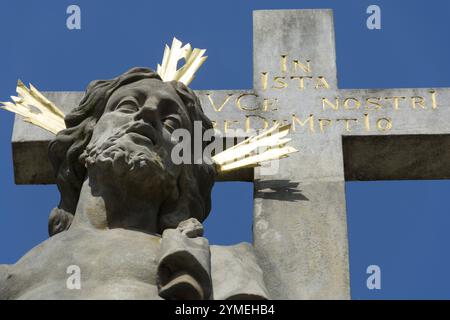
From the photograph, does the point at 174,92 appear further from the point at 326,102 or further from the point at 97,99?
the point at 326,102

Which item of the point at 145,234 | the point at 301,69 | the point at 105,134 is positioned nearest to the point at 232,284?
the point at 145,234

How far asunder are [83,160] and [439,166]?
2915 mm

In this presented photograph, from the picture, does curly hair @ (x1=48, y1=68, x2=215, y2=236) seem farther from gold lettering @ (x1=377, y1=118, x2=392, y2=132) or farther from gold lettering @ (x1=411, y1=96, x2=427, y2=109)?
gold lettering @ (x1=411, y1=96, x2=427, y2=109)

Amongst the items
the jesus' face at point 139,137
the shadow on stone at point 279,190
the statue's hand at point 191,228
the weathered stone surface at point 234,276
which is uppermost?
the jesus' face at point 139,137

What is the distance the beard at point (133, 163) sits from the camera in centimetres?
1125

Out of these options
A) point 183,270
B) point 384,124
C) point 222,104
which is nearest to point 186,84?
point 222,104

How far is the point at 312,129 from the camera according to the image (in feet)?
42.7

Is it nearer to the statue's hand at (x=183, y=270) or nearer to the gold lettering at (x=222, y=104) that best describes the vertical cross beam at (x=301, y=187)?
the gold lettering at (x=222, y=104)

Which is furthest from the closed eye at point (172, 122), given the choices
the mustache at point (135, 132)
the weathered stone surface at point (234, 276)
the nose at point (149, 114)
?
the weathered stone surface at point (234, 276)

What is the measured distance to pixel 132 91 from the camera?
11820 mm

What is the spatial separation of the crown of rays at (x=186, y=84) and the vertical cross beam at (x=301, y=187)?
19 cm

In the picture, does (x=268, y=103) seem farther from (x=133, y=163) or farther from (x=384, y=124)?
(x=133, y=163)

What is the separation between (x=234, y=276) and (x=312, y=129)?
2736 mm

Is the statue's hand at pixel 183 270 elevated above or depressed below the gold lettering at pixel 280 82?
below
